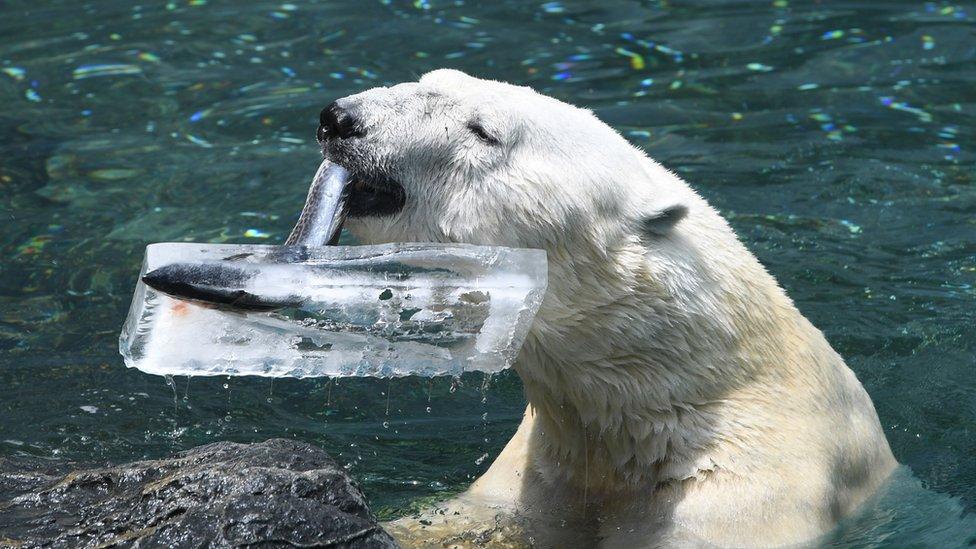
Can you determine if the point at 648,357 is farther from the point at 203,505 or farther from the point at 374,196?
the point at 203,505

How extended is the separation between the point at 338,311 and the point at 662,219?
41.3 inches

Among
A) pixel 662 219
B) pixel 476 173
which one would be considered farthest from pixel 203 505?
pixel 662 219

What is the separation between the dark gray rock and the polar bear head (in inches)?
33.0

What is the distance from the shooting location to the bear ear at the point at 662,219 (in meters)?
3.92

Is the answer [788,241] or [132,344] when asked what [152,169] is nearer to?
[788,241]

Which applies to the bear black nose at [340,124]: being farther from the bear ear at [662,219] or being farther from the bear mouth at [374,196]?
the bear ear at [662,219]

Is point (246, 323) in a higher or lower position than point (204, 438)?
higher

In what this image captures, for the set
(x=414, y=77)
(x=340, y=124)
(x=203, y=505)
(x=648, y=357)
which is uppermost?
(x=340, y=124)

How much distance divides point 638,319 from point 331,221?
98 centimetres

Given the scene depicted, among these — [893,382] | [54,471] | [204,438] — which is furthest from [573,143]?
[893,382]

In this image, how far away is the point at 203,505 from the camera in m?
2.97

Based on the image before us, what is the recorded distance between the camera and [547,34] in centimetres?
1028

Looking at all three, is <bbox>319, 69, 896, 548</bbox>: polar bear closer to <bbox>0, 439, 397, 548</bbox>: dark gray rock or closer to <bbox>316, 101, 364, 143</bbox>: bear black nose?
<bbox>316, 101, 364, 143</bbox>: bear black nose

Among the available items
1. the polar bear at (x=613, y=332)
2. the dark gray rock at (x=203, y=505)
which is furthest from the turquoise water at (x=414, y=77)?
the dark gray rock at (x=203, y=505)
